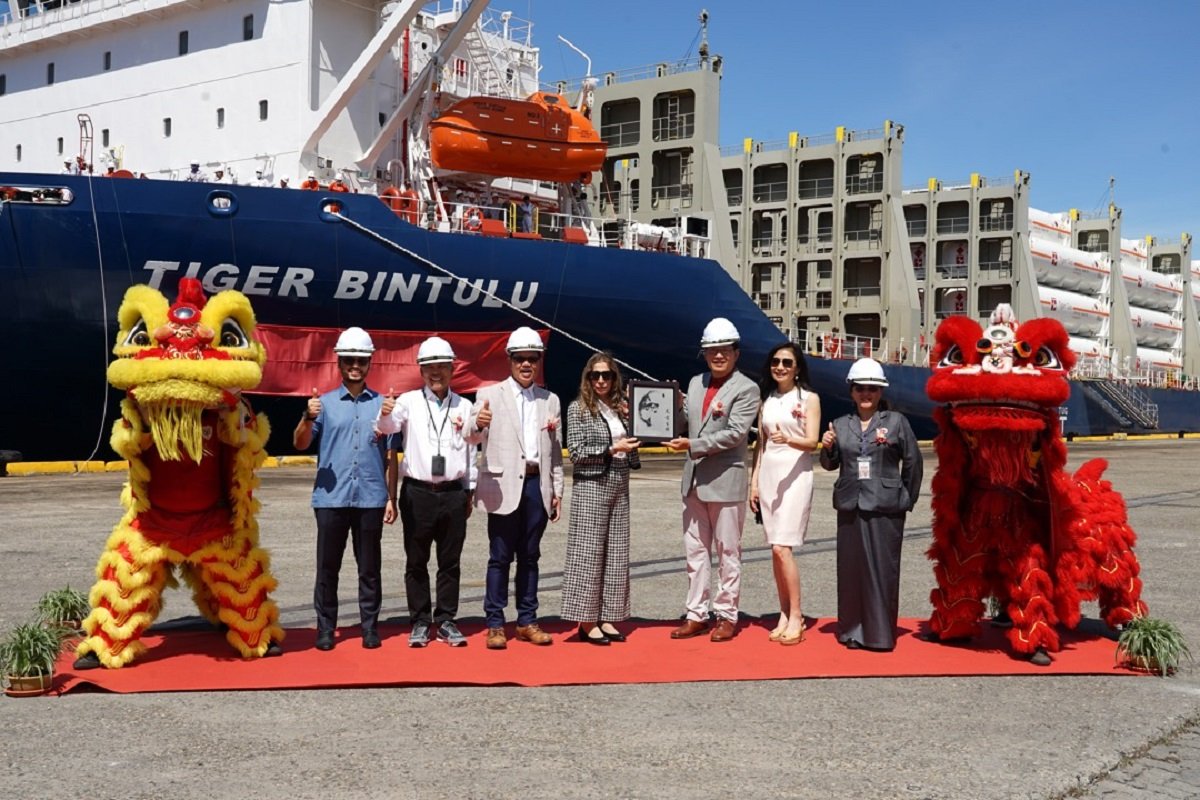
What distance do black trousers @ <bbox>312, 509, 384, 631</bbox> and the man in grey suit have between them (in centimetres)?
156

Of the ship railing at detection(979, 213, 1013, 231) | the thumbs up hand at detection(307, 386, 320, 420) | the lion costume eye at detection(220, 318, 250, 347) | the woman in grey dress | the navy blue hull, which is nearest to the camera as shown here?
the lion costume eye at detection(220, 318, 250, 347)

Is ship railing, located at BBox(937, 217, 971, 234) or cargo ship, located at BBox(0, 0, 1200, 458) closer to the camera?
cargo ship, located at BBox(0, 0, 1200, 458)

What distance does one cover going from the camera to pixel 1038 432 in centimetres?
585

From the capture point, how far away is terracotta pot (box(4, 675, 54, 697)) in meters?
4.89

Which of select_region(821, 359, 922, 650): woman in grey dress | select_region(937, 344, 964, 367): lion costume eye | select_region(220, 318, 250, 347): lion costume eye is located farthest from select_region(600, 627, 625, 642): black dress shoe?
select_region(220, 318, 250, 347): lion costume eye

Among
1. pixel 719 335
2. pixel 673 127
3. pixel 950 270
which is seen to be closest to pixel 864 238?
pixel 950 270

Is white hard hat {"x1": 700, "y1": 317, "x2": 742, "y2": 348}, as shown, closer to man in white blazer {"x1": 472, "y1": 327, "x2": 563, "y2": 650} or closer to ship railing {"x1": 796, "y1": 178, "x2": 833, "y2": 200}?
man in white blazer {"x1": 472, "y1": 327, "x2": 563, "y2": 650}

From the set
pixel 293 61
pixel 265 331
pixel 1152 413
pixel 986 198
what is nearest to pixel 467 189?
pixel 293 61

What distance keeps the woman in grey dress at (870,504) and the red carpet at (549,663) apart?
0.20 m

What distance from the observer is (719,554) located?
20.7 ft

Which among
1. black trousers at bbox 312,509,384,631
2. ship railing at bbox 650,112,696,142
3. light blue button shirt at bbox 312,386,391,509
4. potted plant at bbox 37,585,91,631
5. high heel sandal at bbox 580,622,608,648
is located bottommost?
high heel sandal at bbox 580,622,608,648

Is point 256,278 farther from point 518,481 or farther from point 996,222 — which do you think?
point 996,222

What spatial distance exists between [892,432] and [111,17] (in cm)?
1731

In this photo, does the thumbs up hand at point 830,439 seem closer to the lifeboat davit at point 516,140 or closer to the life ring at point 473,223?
the life ring at point 473,223
